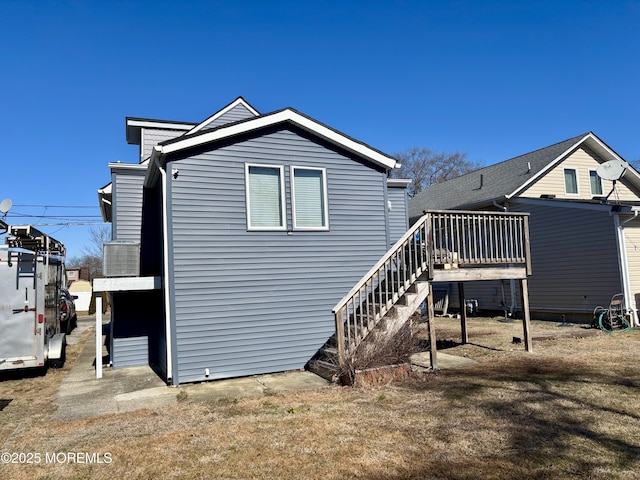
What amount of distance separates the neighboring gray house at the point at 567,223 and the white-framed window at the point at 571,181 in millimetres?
34

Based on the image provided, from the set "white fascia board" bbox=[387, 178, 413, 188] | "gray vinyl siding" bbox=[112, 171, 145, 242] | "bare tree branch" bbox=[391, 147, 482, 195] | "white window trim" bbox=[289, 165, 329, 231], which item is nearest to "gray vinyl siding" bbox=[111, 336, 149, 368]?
"gray vinyl siding" bbox=[112, 171, 145, 242]

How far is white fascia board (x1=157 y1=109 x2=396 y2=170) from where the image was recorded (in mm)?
7934

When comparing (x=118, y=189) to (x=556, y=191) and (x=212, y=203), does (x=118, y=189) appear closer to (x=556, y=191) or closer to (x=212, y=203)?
(x=212, y=203)

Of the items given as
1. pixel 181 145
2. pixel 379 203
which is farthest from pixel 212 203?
pixel 379 203

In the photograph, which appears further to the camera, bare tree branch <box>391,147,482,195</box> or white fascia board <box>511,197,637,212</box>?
bare tree branch <box>391,147,482,195</box>

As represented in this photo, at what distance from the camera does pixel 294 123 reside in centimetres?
886

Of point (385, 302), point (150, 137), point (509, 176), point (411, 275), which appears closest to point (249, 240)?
point (385, 302)

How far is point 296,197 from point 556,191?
1271 cm

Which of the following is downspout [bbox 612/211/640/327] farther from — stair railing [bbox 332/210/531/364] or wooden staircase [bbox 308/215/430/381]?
wooden staircase [bbox 308/215/430/381]

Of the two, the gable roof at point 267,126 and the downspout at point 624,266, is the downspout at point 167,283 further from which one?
the downspout at point 624,266

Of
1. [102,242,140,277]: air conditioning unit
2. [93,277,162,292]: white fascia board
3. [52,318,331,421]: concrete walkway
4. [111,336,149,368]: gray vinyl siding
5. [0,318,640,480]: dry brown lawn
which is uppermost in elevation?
[102,242,140,277]: air conditioning unit

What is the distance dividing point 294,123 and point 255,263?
282cm

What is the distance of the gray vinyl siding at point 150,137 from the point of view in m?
12.5

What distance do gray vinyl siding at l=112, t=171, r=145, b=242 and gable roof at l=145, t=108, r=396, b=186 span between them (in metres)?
0.52
